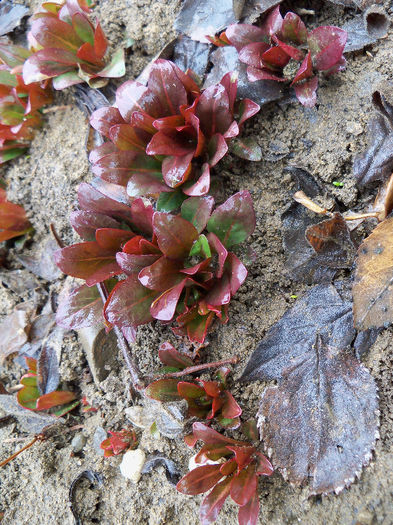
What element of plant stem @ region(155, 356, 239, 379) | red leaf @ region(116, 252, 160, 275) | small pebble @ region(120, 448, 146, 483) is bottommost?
small pebble @ region(120, 448, 146, 483)

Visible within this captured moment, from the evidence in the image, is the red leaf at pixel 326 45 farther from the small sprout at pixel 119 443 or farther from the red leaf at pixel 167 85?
the small sprout at pixel 119 443

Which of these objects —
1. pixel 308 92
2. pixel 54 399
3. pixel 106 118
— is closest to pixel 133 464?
pixel 54 399

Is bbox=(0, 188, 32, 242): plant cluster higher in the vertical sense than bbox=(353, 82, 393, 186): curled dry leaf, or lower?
lower

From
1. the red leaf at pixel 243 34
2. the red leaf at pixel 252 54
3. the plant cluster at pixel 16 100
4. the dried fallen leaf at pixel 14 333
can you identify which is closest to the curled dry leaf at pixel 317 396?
the red leaf at pixel 252 54

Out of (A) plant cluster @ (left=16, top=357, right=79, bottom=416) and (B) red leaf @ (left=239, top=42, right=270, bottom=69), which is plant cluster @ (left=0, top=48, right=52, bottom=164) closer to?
(B) red leaf @ (left=239, top=42, right=270, bottom=69)

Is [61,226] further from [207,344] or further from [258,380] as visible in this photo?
[258,380]

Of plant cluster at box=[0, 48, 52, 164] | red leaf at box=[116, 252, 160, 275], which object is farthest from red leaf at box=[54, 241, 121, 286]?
plant cluster at box=[0, 48, 52, 164]

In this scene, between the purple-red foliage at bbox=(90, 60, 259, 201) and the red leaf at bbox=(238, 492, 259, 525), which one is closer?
the red leaf at bbox=(238, 492, 259, 525)
